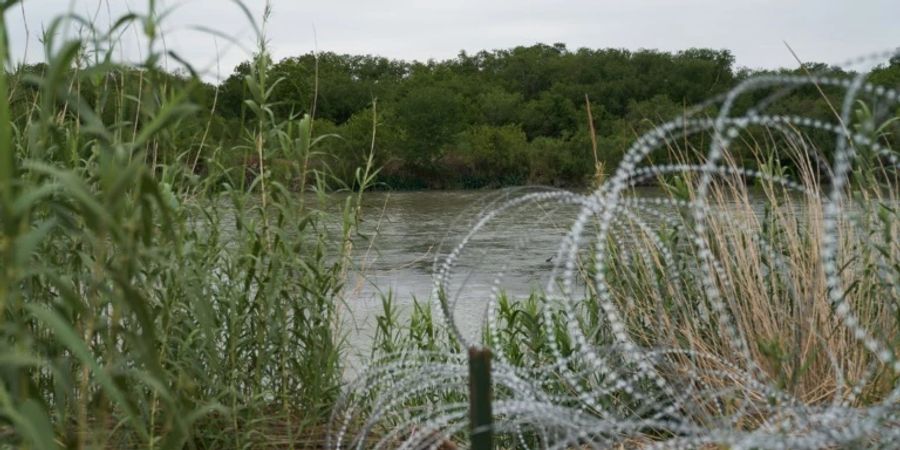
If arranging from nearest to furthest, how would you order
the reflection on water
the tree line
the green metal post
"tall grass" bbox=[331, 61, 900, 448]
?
the green metal post, "tall grass" bbox=[331, 61, 900, 448], the reflection on water, the tree line

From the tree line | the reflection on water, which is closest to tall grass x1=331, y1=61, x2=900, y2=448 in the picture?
the reflection on water

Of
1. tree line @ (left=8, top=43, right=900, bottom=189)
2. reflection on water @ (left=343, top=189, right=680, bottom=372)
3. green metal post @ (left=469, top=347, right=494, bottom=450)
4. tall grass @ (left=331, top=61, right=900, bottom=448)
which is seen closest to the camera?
green metal post @ (left=469, top=347, right=494, bottom=450)

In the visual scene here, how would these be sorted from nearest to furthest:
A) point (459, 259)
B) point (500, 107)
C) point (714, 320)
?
point (714, 320) → point (459, 259) → point (500, 107)

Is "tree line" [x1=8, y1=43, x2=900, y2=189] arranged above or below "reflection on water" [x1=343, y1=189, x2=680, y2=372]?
above

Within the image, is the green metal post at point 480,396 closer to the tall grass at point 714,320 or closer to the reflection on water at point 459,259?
the tall grass at point 714,320

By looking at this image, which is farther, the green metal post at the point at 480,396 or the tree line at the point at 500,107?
the tree line at the point at 500,107

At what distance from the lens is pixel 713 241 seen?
14.7 feet

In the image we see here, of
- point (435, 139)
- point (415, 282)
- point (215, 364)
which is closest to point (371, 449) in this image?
point (215, 364)

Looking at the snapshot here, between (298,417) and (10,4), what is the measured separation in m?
2.10

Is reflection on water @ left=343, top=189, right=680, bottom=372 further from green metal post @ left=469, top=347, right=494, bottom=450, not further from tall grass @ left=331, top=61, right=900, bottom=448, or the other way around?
green metal post @ left=469, top=347, right=494, bottom=450

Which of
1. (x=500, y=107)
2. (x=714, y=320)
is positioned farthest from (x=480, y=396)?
(x=500, y=107)

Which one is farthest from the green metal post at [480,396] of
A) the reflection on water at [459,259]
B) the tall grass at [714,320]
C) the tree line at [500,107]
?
the tree line at [500,107]

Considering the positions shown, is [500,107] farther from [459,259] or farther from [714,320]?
[714,320]

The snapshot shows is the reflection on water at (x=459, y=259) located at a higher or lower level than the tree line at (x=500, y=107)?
lower
